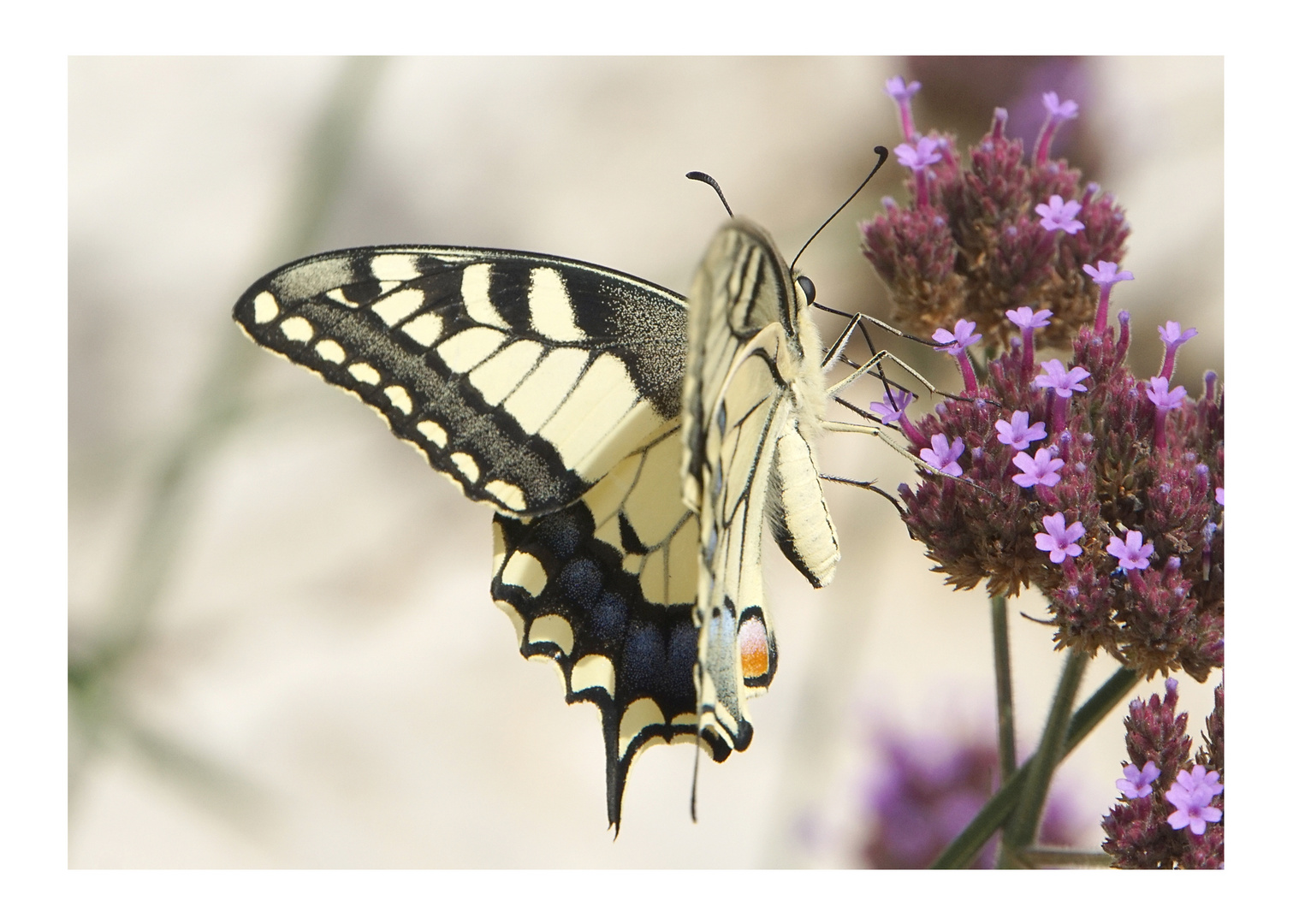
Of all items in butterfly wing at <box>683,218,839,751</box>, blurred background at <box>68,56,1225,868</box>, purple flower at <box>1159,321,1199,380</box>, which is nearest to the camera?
butterfly wing at <box>683,218,839,751</box>

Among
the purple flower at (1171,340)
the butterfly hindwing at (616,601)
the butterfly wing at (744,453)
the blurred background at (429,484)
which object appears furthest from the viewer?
the blurred background at (429,484)

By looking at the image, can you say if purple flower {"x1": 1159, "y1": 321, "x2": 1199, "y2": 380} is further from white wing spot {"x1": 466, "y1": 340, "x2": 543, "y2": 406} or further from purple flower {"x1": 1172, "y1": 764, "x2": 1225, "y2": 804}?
white wing spot {"x1": 466, "y1": 340, "x2": 543, "y2": 406}

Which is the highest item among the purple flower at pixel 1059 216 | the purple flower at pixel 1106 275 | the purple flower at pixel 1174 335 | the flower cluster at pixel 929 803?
the purple flower at pixel 1059 216

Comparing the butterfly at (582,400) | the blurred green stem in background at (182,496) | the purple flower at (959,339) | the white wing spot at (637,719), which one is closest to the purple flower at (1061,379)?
Result: the purple flower at (959,339)

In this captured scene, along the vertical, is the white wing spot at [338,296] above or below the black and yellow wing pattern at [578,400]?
above

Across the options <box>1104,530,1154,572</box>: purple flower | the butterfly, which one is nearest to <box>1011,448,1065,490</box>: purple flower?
<box>1104,530,1154,572</box>: purple flower

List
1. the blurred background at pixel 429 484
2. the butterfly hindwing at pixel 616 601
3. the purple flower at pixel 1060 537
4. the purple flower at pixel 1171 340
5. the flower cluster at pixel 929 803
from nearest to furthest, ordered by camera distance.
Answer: the purple flower at pixel 1060 537
the purple flower at pixel 1171 340
the butterfly hindwing at pixel 616 601
the blurred background at pixel 429 484
the flower cluster at pixel 929 803

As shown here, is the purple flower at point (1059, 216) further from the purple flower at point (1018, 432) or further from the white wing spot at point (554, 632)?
the white wing spot at point (554, 632)

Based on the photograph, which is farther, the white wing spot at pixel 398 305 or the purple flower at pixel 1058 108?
the purple flower at pixel 1058 108

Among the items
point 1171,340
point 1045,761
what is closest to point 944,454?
point 1171,340
